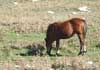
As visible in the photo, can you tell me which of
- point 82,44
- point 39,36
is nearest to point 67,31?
point 82,44

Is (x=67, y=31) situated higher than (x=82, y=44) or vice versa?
(x=67, y=31)

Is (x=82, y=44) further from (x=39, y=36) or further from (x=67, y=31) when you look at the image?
(x=39, y=36)

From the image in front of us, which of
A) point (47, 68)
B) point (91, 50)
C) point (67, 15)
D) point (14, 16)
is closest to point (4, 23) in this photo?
point (14, 16)

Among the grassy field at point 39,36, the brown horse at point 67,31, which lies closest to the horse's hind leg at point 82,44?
the brown horse at point 67,31

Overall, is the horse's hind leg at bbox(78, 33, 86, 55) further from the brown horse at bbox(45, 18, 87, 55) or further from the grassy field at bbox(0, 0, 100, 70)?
the grassy field at bbox(0, 0, 100, 70)

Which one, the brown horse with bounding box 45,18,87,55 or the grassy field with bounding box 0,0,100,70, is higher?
the brown horse with bounding box 45,18,87,55

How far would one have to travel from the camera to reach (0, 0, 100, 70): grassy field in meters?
13.9

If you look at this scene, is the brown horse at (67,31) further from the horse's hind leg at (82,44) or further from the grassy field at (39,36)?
the grassy field at (39,36)

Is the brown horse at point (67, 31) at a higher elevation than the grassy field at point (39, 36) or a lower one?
higher

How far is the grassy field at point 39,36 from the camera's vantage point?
13945 mm

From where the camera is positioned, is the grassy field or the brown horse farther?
the brown horse

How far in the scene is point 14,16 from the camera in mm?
21672

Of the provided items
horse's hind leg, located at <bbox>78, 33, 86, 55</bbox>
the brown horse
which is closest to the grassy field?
horse's hind leg, located at <bbox>78, 33, 86, 55</bbox>

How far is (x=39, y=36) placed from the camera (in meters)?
18.1
